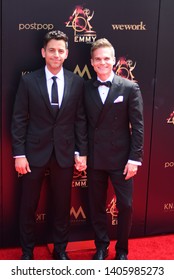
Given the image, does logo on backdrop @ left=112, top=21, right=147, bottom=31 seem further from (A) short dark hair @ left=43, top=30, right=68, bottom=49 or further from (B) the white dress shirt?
(B) the white dress shirt

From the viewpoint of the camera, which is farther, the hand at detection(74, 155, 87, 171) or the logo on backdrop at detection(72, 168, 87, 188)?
the logo on backdrop at detection(72, 168, 87, 188)

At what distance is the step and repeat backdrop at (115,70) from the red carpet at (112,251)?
0.29 ft

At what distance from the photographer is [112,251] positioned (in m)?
A: 3.96

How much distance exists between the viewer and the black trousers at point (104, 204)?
141 inches

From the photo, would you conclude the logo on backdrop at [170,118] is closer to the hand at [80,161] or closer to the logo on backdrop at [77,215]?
the hand at [80,161]

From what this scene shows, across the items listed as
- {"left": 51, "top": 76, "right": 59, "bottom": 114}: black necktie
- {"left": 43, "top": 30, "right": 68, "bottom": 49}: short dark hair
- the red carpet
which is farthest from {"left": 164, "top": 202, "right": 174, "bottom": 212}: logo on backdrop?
{"left": 43, "top": 30, "right": 68, "bottom": 49}: short dark hair

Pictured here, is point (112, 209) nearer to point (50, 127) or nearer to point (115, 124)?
point (115, 124)

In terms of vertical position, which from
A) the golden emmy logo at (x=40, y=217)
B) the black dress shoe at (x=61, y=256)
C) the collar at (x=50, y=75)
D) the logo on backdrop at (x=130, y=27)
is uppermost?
the logo on backdrop at (x=130, y=27)

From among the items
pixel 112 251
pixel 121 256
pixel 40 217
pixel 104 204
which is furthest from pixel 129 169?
pixel 40 217

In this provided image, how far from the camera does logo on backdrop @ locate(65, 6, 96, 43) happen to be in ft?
11.9

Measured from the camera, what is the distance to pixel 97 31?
12.2 feet

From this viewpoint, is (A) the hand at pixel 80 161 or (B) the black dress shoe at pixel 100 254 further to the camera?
(B) the black dress shoe at pixel 100 254

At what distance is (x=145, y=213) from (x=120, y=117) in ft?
3.68

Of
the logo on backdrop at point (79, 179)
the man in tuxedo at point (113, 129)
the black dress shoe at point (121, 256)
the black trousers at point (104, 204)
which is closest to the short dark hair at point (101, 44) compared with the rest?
the man in tuxedo at point (113, 129)
